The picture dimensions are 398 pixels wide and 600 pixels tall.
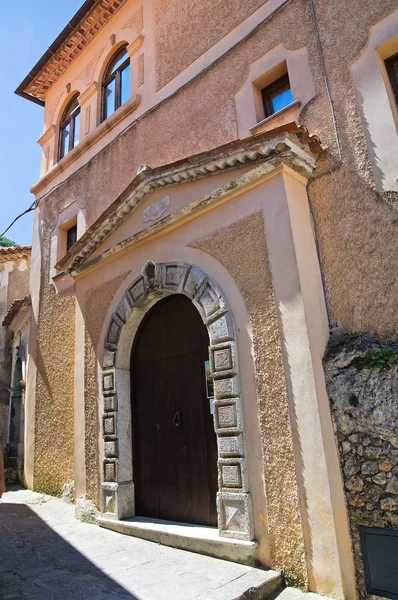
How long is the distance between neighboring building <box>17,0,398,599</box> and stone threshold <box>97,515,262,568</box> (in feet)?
0.09

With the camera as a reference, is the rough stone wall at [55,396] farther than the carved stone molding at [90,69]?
No

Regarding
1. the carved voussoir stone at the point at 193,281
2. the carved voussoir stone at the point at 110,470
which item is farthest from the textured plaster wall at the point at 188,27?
the carved voussoir stone at the point at 110,470

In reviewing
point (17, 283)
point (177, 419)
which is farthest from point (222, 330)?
point (17, 283)

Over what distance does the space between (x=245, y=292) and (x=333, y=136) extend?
179 centimetres

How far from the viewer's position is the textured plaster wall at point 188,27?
569cm

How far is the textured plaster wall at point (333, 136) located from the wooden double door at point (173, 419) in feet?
5.13

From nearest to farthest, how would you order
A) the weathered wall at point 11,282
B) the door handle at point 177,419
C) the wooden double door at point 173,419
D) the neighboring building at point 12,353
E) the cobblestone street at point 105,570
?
the cobblestone street at point 105,570 < the wooden double door at point 173,419 < the door handle at point 177,419 < the neighboring building at point 12,353 < the weathered wall at point 11,282

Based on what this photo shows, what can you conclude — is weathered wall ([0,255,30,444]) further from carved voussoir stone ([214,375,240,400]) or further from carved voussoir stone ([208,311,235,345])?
carved voussoir stone ([214,375,240,400])

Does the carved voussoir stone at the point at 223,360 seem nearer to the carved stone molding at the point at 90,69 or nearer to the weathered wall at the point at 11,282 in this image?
the carved stone molding at the point at 90,69

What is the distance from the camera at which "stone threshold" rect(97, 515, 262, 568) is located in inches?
136

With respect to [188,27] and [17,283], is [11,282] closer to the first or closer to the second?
[17,283]

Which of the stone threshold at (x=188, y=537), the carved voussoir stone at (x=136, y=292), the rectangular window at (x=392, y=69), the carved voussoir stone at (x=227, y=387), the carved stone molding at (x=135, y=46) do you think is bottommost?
the stone threshold at (x=188, y=537)

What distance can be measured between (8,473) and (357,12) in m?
8.62

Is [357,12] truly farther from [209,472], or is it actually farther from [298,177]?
[209,472]
